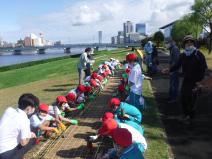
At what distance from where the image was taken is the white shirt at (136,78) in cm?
944

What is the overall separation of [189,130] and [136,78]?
171 cm

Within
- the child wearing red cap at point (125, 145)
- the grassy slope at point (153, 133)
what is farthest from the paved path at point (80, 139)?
the child wearing red cap at point (125, 145)

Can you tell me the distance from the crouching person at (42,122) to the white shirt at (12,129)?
2502 mm

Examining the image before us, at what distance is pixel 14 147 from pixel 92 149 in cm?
217

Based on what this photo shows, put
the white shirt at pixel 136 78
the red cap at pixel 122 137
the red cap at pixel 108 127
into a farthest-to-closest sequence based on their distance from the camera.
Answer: the white shirt at pixel 136 78 < the red cap at pixel 108 127 < the red cap at pixel 122 137

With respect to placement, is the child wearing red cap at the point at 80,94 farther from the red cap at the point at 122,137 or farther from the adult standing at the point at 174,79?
the red cap at the point at 122,137

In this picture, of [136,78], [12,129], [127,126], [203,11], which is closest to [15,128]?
[12,129]

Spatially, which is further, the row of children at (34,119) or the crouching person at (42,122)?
the crouching person at (42,122)

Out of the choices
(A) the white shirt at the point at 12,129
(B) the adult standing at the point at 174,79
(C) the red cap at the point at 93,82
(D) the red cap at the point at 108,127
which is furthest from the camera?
(C) the red cap at the point at 93,82

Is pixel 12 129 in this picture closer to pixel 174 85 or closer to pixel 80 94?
pixel 80 94

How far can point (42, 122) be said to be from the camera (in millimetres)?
8359

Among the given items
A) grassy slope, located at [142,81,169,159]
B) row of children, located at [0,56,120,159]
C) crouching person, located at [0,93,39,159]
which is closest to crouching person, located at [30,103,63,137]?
row of children, located at [0,56,120,159]

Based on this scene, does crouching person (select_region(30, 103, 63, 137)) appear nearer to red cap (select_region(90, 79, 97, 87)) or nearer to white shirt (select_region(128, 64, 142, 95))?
white shirt (select_region(128, 64, 142, 95))

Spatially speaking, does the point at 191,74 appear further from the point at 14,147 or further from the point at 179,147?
the point at 14,147
